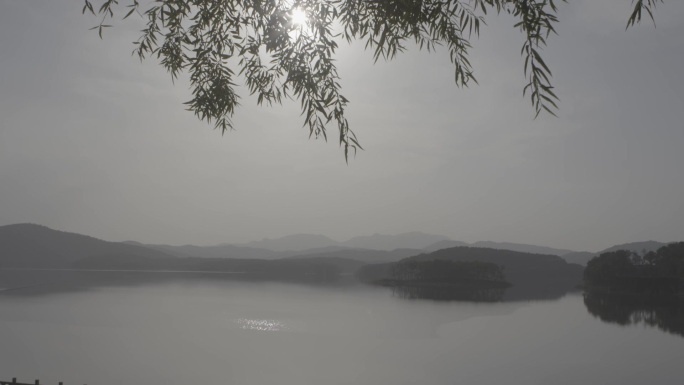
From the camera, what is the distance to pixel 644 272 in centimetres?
9506

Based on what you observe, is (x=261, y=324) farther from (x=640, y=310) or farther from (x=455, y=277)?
(x=455, y=277)

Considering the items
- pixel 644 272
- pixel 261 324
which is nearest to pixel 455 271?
pixel 644 272

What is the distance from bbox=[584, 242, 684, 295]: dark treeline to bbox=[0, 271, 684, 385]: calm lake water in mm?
34645

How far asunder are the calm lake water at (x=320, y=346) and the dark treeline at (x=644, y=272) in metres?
34.6

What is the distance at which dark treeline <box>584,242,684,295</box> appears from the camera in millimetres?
91312

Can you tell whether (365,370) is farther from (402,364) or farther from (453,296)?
(453,296)

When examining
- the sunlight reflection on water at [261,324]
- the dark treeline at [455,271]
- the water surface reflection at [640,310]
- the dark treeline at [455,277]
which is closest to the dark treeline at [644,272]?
the water surface reflection at [640,310]

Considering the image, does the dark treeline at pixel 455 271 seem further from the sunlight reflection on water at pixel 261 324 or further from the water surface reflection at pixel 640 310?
the sunlight reflection on water at pixel 261 324

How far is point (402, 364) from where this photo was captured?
35.5 m

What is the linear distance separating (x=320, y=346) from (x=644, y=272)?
76241mm

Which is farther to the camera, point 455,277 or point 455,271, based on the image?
point 455,271

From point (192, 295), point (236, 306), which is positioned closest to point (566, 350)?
point (236, 306)

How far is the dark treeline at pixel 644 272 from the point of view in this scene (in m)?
91.3

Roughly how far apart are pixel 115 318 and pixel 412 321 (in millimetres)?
30256
